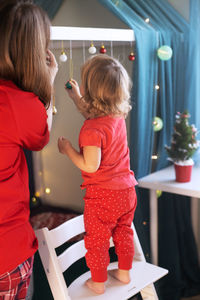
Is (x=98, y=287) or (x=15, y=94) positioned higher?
(x=15, y=94)

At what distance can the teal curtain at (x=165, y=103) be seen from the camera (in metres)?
1.77

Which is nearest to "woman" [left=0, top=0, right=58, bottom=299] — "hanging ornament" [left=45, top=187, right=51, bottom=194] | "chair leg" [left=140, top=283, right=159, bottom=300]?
Answer: "chair leg" [left=140, top=283, right=159, bottom=300]

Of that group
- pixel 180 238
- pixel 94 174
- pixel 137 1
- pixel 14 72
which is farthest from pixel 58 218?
pixel 14 72

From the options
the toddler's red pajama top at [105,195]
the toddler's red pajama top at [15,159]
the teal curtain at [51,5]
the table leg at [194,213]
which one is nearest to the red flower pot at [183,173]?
the table leg at [194,213]

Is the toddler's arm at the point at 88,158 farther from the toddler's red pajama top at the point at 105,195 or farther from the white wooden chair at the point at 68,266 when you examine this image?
the white wooden chair at the point at 68,266

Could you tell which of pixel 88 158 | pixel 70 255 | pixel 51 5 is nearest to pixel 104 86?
pixel 88 158

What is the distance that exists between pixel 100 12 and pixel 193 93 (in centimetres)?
81

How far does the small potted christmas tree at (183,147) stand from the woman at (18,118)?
953mm

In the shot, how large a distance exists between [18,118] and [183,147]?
1.06 m

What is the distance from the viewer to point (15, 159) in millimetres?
1015

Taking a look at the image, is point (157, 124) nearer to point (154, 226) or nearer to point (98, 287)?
point (154, 226)

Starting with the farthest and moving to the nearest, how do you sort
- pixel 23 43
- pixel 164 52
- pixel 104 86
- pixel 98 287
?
1. pixel 164 52
2. pixel 98 287
3. pixel 104 86
4. pixel 23 43

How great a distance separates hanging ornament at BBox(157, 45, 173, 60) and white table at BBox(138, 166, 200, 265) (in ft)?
1.92

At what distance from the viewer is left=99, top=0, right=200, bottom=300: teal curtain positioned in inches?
69.6
